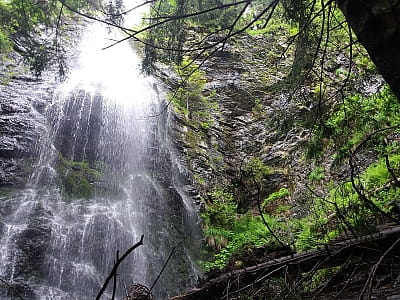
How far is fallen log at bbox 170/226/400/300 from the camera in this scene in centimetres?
176

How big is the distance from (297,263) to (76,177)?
28.5 feet

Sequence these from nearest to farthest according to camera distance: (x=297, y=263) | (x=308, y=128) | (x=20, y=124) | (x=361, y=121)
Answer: (x=297, y=263), (x=361, y=121), (x=308, y=128), (x=20, y=124)

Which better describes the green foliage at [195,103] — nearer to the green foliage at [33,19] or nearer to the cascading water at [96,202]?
the cascading water at [96,202]

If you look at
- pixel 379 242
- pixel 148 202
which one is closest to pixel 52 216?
pixel 148 202

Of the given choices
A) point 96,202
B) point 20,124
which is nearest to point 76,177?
point 96,202

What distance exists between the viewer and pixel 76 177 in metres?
9.92

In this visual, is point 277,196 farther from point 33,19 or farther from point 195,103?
point 33,19

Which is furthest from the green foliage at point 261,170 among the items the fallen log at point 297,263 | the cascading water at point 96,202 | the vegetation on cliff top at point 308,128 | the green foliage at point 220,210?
the fallen log at point 297,263

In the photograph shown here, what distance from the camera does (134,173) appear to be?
A: 36.0 feet

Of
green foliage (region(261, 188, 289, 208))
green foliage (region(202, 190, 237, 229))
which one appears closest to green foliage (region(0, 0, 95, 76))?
green foliage (region(202, 190, 237, 229))

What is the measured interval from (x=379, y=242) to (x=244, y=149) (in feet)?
38.0

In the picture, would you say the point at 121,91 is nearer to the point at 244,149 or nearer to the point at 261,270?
the point at 244,149

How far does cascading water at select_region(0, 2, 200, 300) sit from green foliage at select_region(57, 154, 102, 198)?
25 mm

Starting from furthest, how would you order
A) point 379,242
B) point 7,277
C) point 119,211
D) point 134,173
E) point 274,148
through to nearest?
point 274,148, point 134,173, point 119,211, point 7,277, point 379,242
